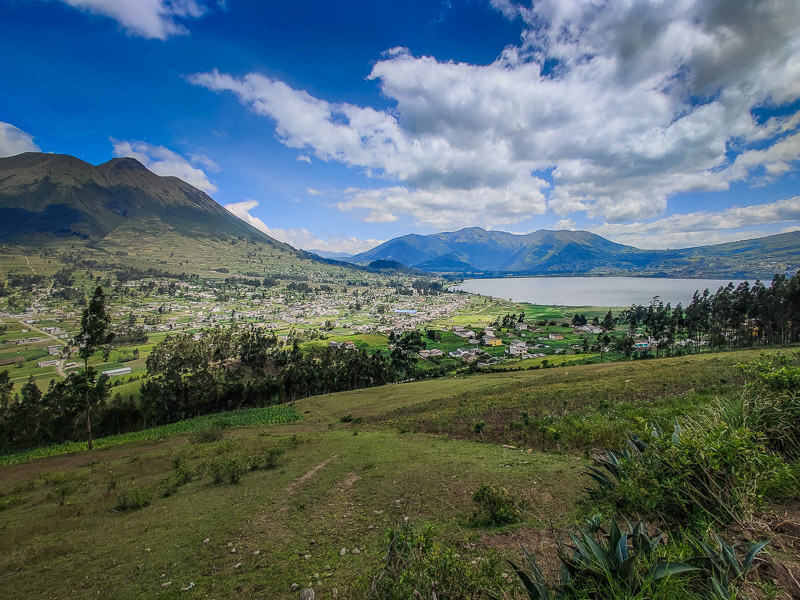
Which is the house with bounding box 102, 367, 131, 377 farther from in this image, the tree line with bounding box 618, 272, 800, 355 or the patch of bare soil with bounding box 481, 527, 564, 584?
the tree line with bounding box 618, 272, 800, 355

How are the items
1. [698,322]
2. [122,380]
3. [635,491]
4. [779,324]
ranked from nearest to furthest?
[635,491], [779,324], [698,322], [122,380]

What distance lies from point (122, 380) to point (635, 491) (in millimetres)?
89519

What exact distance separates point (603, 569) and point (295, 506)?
816 centimetres

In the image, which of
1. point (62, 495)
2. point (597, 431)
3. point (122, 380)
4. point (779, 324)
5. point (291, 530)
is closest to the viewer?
point (291, 530)

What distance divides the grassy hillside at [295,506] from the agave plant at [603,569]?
1.20ft

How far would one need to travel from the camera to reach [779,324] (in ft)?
149

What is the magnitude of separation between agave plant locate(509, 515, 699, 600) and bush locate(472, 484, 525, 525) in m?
3.94

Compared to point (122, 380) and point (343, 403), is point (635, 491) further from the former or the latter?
point (122, 380)

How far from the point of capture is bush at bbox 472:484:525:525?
6.23 meters

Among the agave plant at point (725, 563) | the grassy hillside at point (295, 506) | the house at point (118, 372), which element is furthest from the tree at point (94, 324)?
the house at point (118, 372)

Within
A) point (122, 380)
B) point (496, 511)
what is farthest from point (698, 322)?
point (122, 380)

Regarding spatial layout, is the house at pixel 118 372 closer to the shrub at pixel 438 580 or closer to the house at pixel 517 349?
the house at pixel 517 349

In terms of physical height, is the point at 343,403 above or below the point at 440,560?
below

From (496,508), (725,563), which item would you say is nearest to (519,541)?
(496,508)
